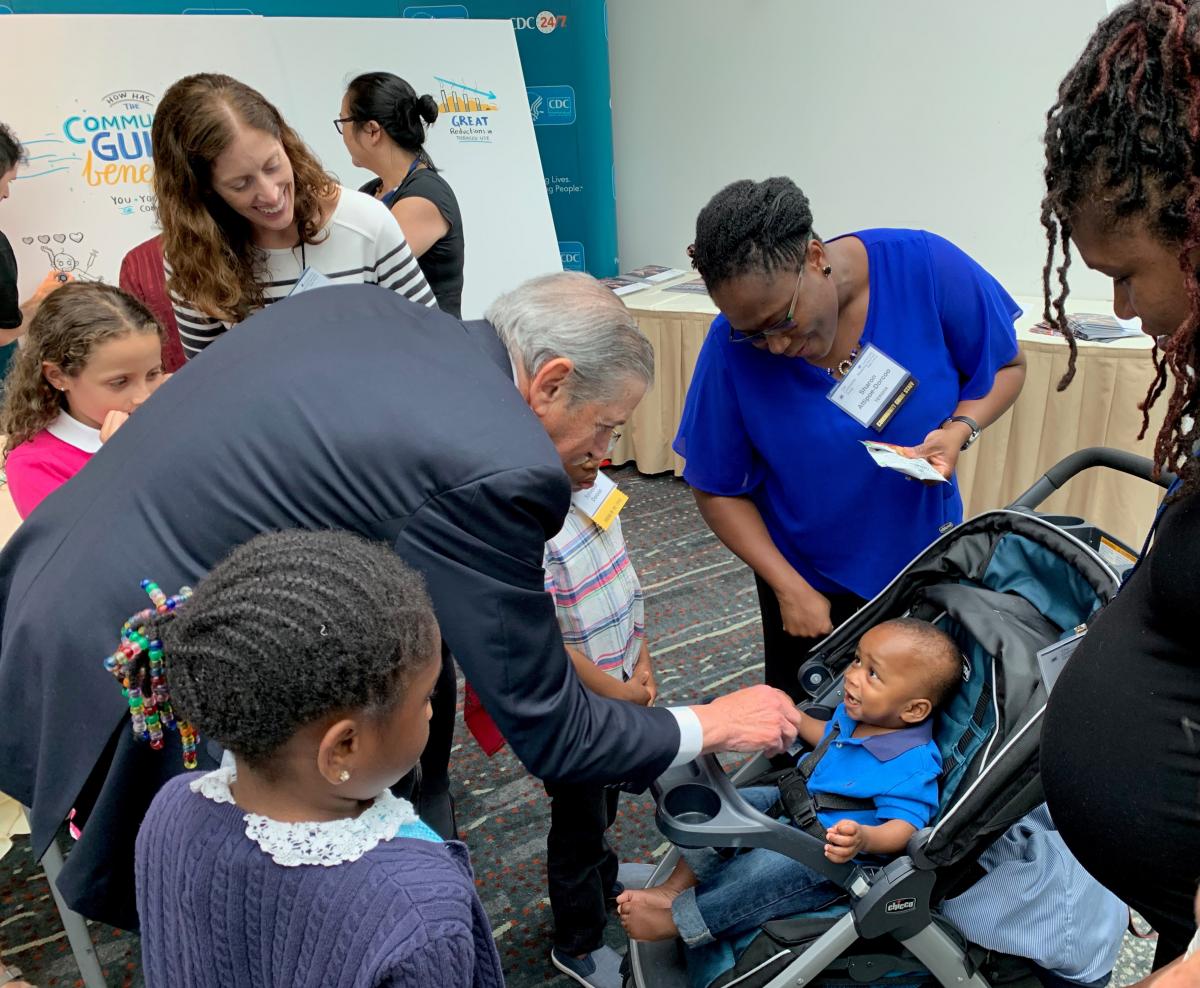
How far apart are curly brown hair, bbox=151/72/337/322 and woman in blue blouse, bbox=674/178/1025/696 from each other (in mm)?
1169

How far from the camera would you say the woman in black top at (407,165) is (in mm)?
3002

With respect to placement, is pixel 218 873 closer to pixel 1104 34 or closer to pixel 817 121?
pixel 1104 34

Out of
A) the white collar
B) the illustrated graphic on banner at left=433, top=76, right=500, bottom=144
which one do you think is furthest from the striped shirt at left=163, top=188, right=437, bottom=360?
the illustrated graphic on banner at left=433, top=76, right=500, bottom=144

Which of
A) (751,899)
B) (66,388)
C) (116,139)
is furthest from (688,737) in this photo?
(116,139)

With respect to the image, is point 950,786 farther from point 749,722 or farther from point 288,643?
point 288,643

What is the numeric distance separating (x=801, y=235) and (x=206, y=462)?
1128mm

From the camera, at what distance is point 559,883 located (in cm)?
196

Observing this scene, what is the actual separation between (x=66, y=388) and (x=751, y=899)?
1.70m

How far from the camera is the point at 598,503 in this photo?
5.39 feet

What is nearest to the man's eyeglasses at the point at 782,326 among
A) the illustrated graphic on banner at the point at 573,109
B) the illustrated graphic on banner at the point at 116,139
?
the illustrated graphic on banner at the point at 116,139

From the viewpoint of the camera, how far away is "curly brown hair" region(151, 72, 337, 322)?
2.05 metres

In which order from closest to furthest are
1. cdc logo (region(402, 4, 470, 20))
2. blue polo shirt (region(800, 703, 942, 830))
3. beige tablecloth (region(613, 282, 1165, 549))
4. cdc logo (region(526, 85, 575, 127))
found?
blue polo shirt (region(800, 703, 942, 830))
beige tablecloth (region(613, 282, 1165, 549))
cdc logo (region(402, 4, 470, 20))
cdc logo (region(526, 85, 575, 127))

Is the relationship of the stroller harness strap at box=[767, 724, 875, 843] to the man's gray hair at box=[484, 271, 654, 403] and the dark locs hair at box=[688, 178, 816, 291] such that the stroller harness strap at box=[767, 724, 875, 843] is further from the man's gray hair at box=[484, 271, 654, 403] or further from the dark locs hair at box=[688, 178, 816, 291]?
the dark locs hair at box=[688, 178, 816, 291]

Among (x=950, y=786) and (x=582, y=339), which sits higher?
(x=582, y=339)
